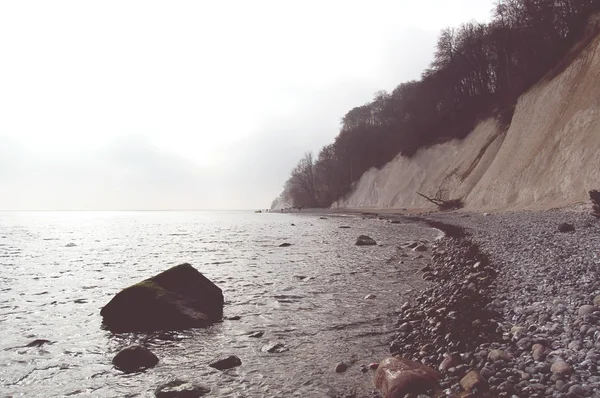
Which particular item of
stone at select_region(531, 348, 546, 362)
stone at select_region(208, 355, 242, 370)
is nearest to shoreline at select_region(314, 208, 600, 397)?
stone at select_region(531, 348, 546, 362)

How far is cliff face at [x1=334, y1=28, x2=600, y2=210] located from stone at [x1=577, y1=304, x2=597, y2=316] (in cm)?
2019

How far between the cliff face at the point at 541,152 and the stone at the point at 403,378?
73.6 feet

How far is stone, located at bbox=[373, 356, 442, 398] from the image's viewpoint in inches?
188

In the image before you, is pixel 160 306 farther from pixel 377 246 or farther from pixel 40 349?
pixel 377 246

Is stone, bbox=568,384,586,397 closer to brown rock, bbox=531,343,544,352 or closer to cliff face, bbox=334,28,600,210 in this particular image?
brown rock, bbox=531,343,544,352

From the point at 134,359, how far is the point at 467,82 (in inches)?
2403

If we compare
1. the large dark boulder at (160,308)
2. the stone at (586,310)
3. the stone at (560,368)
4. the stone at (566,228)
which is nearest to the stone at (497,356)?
the stone at (560,368)

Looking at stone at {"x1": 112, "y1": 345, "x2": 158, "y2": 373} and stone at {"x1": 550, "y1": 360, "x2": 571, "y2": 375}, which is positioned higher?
stone at {"x1": 550, "y1": 360, "x2": 571, "y2": 375}

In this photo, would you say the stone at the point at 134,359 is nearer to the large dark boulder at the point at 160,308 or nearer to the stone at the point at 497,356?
the large dark boulder at the point at 160,308

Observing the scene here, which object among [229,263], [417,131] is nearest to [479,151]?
[417,131]

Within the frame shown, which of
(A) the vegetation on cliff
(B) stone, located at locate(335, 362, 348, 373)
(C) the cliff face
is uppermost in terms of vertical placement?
(A) the vegetation on cliff

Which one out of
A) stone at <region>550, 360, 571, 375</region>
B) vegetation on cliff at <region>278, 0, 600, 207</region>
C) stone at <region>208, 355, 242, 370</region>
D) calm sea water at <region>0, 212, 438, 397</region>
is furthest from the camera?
vegetation on cliff at <region>278, 0, 600, 207</region>

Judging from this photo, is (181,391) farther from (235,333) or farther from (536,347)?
(536,347)

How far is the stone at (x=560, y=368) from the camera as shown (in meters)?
4.36
